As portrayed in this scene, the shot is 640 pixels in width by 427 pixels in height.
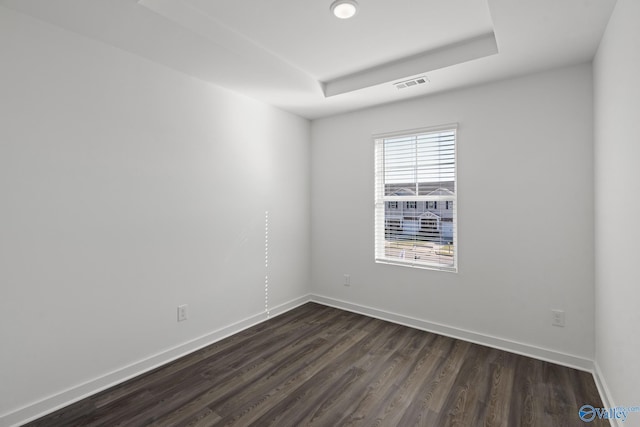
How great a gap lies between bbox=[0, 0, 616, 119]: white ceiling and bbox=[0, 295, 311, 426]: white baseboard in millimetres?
2454

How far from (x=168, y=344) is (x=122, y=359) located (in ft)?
1.22

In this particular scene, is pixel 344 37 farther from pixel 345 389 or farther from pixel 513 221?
pixel 345 389

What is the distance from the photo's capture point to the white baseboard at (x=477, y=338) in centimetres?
255

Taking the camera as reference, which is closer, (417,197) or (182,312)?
(182,312)

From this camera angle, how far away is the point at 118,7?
186cm

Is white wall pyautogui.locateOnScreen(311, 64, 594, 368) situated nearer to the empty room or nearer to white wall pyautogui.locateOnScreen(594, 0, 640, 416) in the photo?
the empty room

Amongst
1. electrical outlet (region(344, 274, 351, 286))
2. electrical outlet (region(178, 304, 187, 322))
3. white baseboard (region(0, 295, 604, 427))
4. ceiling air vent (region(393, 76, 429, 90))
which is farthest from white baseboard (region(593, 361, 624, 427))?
electrical outlet (region(178, 304, 187, 322))

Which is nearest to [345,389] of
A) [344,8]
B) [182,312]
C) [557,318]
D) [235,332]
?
[235,332]

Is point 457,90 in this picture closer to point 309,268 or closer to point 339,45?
point 339,45

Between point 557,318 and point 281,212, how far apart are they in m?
2.94

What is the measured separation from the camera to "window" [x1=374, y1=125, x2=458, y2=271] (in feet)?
10.6

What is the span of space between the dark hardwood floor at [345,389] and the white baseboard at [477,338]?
0.09 metres

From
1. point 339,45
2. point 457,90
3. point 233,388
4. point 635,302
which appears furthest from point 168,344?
point 457,90

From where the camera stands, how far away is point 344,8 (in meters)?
2.03
